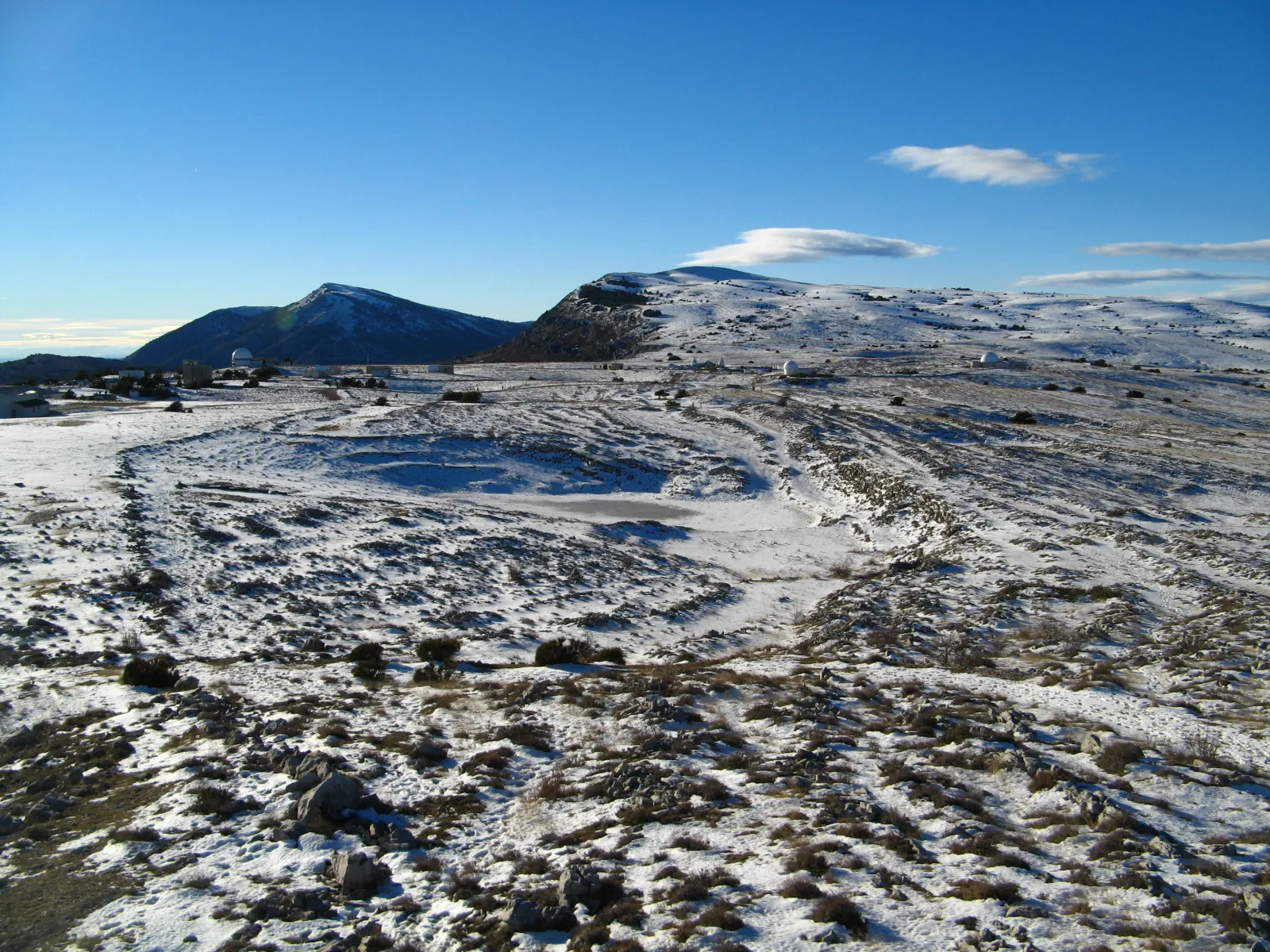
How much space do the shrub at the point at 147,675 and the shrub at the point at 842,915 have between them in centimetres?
1204

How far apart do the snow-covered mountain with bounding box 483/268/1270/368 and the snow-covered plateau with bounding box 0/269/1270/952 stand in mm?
61863

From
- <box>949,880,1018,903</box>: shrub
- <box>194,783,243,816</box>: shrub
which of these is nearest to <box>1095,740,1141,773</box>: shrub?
<box>949,880,1018,903</box>: shrub

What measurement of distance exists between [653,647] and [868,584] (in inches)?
306

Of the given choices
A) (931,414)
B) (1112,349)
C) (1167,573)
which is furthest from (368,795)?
(1112,349)

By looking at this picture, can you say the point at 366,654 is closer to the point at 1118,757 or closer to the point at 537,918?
the point at 537,918

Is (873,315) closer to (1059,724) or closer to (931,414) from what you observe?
(931,414)

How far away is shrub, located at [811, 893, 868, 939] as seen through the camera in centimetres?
697

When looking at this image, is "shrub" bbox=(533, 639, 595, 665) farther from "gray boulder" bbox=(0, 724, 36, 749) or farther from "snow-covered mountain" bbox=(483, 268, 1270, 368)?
"snow-covered mountain" bbox=(483, 268, 1270, 368)

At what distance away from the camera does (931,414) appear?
51.9 m

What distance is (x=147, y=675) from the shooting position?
13.6 metres

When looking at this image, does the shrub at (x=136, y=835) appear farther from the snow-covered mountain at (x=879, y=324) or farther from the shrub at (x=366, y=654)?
the snow-covered mountain at (x=879, y=324)

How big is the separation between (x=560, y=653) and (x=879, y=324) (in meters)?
112

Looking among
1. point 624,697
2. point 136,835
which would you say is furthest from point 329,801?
point 624,697

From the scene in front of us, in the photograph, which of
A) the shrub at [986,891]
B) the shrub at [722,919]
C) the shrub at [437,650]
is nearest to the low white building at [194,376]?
the shrub at [437,650]
